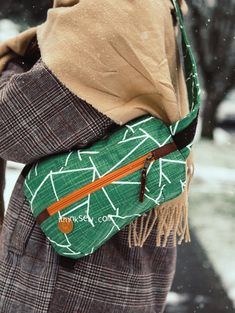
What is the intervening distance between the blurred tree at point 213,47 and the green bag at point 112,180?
1875 millimetres

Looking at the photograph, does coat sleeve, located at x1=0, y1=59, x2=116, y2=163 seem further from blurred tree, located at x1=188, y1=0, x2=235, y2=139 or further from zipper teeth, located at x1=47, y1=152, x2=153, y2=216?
blurred tree, located at x1=188, y1=0, x2=235, y2=139

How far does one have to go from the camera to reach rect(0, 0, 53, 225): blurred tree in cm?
281

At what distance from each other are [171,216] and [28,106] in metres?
0.41

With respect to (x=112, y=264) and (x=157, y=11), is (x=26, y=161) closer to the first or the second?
(x=112, y=264)

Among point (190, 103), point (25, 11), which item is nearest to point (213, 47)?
point (25, 11)

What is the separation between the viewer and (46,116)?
1.24 meters

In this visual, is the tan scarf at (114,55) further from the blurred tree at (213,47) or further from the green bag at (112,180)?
the blurred tree at (213,47)

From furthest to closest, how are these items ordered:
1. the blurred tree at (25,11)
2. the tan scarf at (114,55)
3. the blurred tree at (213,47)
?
the blurred tree at (213,47) → the blurred tree at (25,11) → the tan scarf at (114,55)

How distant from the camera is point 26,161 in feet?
4.21

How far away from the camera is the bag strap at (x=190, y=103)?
1.23 m

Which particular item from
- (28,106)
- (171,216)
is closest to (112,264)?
(171,216)

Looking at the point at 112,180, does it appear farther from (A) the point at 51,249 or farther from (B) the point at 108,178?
(A) the point at 51,249

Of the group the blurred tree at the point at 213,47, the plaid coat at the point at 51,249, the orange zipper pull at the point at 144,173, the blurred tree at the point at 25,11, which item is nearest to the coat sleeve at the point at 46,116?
the plaid coat at the point at 51,249

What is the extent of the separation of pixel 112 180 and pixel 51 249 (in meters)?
0.25
